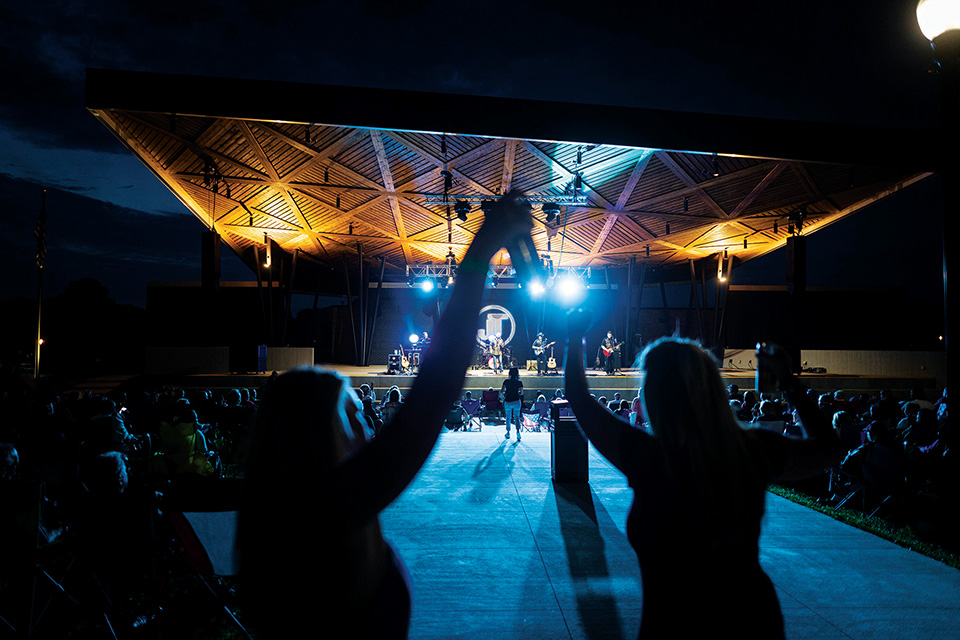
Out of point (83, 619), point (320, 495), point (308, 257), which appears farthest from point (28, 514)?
point (308, 257)

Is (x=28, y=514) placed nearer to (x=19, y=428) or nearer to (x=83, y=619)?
(x=83, y=619)

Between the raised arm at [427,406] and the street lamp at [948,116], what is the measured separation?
430 cm

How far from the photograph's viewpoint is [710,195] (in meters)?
15.6

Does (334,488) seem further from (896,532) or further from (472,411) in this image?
(472,411)

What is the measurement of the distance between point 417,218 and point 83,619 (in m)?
16.9

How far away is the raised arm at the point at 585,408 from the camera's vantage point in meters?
1.40

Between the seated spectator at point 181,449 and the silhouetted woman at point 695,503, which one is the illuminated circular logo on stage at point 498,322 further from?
the silhouetted woman at point 695,503

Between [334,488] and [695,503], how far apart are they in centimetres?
90

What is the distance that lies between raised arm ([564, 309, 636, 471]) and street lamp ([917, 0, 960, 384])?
3.66 metres

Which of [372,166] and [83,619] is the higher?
[372,166]

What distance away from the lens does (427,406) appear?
34.9 inches

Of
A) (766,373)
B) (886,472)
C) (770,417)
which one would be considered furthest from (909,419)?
(766,373)

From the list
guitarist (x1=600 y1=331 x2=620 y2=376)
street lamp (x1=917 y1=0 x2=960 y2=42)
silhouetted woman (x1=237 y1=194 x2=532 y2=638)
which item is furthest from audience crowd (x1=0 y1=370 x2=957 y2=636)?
guitarist (x1=600 y1=331 x2=620 y2=376)

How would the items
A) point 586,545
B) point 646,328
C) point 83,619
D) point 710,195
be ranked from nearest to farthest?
point 83,619, point 586,545, point 710,195, point 646,328
